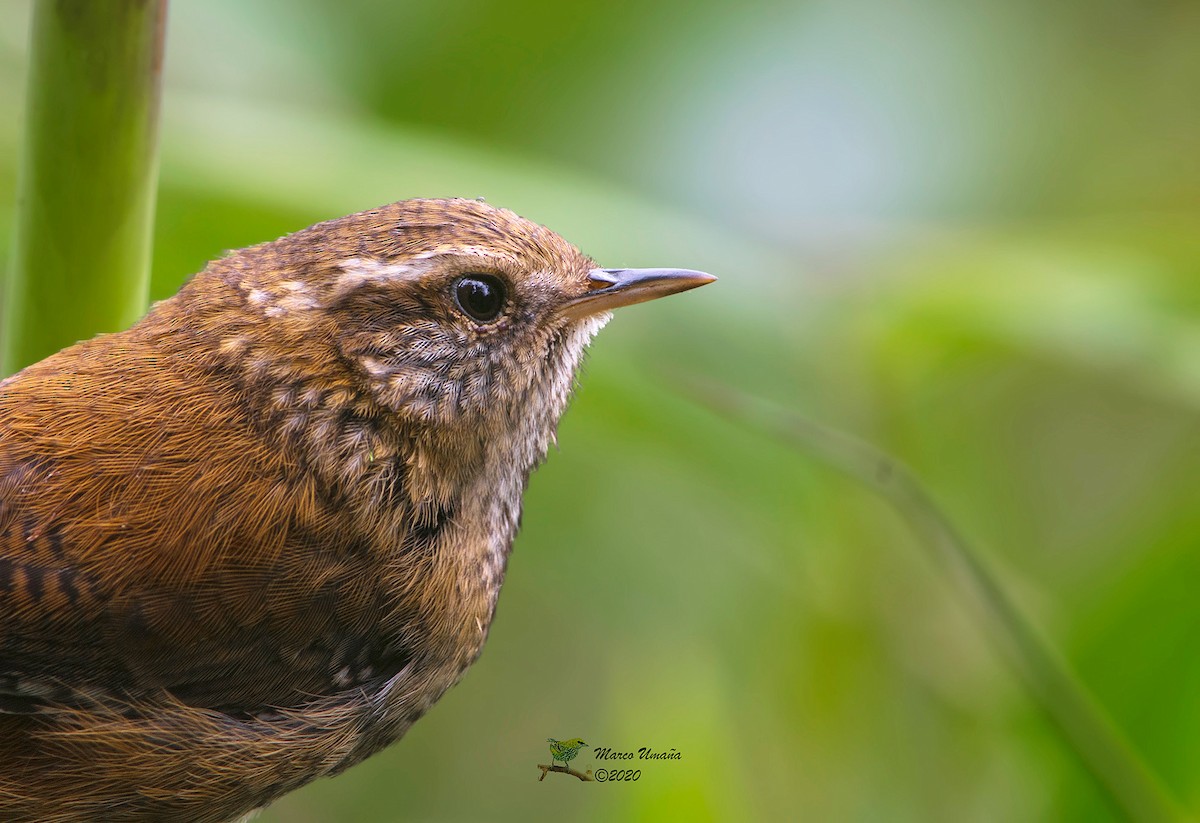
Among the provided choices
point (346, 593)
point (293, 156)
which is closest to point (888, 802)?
point (346, 593)

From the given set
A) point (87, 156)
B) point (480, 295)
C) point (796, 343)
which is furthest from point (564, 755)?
point (87, 156)

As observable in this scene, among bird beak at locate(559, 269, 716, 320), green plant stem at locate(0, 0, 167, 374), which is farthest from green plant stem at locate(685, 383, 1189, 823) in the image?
green plant stem at locate(0, 0, 167, 374)

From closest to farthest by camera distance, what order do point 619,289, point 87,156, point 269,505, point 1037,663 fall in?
point 87,156
point 269,505
point 1037,663
point 619,289

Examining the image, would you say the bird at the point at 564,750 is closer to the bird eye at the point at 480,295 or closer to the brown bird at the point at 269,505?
the brown bird at the point at 269,505

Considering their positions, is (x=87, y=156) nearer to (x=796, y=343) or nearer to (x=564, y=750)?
(x=564, y=750)

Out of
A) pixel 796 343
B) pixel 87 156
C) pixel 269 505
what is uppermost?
pixel 87 156

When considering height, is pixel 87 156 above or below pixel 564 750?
above

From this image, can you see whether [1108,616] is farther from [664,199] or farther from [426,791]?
[426,791]
